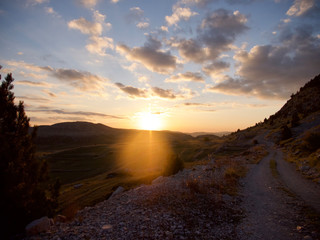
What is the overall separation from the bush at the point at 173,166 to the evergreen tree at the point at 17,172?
20517 millimetres

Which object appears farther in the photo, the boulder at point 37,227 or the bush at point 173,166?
Answer: the bush at point 173,166

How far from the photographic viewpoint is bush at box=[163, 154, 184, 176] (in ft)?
96.9

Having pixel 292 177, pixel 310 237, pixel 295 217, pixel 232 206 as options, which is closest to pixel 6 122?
pixel 232 206

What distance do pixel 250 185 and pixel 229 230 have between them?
1006cm

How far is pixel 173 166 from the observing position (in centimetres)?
Answer: 2988

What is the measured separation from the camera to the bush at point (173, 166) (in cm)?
2954

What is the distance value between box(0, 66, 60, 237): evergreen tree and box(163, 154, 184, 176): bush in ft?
67.3

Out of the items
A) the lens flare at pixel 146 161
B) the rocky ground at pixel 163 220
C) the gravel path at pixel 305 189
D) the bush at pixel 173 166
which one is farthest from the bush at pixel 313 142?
the rocky ground at pixel 163 220

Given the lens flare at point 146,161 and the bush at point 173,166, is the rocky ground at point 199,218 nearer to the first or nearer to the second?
the bush at point 173,166

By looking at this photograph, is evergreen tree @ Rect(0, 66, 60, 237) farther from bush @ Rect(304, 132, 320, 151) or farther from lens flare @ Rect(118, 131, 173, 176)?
bush @ Rect(304, 132, 320, 151)

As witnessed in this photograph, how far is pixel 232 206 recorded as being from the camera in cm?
1152

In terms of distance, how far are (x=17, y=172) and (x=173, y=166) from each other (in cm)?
2346

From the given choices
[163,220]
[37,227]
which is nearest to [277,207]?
[163,220]

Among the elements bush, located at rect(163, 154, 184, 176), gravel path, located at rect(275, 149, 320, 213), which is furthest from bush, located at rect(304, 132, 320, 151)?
bush, located at rect(163, 154, 184, 176)
